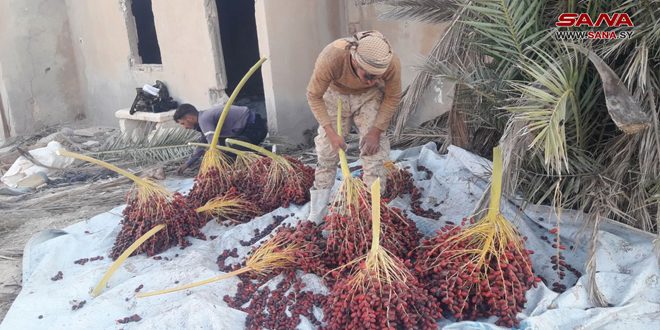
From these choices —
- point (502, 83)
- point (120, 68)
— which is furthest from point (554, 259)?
point (120, 68)

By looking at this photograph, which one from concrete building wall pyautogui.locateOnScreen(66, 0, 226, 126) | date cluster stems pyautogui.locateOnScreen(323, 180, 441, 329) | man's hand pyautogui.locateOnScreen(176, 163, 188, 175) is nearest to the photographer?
date cluster stems pyautogui.locateOnScreen(323, 180, 441, 329)

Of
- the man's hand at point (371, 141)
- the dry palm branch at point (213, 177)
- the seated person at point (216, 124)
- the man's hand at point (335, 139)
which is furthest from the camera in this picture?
the seated person at point (216, 124)

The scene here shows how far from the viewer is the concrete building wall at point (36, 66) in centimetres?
915

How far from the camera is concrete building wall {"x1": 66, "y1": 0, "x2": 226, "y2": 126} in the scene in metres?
7.19

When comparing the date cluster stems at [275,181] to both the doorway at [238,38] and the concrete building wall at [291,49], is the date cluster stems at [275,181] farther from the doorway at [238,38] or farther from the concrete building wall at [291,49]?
the doorway at [238,38]

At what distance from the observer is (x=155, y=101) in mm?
7809

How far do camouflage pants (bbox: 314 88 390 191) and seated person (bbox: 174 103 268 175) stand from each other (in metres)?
1.47

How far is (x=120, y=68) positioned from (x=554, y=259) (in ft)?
24.4

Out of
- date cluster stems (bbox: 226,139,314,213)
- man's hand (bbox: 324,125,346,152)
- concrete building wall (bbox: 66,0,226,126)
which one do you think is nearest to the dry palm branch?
date cluster stems (bbox: 226,139,314,213)

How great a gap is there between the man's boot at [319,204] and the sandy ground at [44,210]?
221 cm

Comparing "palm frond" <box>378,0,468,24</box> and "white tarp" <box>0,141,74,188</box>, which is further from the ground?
"palm frond" <box>378,0,468,24</box>

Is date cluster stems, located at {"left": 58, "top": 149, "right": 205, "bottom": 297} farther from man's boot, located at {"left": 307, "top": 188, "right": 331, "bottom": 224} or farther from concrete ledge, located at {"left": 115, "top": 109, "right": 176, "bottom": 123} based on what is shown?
concrete ledge, located at {"left": 115, "top": 109, "right": 176, "bottom": 123}

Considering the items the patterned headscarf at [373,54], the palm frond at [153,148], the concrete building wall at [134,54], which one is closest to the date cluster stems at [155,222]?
the patterned headscarf at [373,54]

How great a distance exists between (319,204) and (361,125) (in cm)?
67
